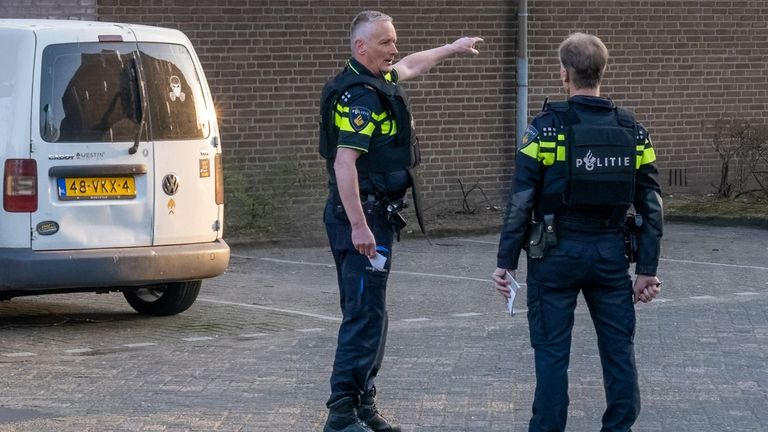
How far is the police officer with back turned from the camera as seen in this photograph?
6.12 m

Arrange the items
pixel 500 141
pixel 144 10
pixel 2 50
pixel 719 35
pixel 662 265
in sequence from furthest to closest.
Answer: pixel 719 35 < pixel 500 141 < pixel 144 10 < pixel 662 265 < pixel 2 50

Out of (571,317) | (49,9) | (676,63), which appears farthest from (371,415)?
(676,63)

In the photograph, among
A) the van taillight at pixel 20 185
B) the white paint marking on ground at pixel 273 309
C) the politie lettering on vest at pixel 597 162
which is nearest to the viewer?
the politie lettering on vest at pixel 597 162

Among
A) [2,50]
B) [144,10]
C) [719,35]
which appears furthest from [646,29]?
[2,50]

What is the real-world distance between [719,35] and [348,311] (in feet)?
45.9

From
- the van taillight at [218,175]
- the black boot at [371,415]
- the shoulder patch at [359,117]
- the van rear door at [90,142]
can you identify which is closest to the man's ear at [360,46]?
the shoulder patch at [359,117]

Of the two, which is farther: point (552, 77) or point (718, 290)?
point (552, 77)

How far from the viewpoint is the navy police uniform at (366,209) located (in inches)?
241

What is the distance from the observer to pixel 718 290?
11.5 metres

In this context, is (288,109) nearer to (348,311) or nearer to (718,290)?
(718,290)

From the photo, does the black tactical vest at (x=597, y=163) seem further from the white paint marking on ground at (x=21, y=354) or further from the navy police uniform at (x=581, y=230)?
the white paint marking on ground at (x=21, y=354)

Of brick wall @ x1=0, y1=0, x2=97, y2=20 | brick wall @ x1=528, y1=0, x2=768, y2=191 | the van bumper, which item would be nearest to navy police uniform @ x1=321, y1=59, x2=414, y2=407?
the van bumper

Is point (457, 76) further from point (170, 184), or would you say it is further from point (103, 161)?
point (103, 161)

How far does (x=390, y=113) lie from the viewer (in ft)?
20.2
